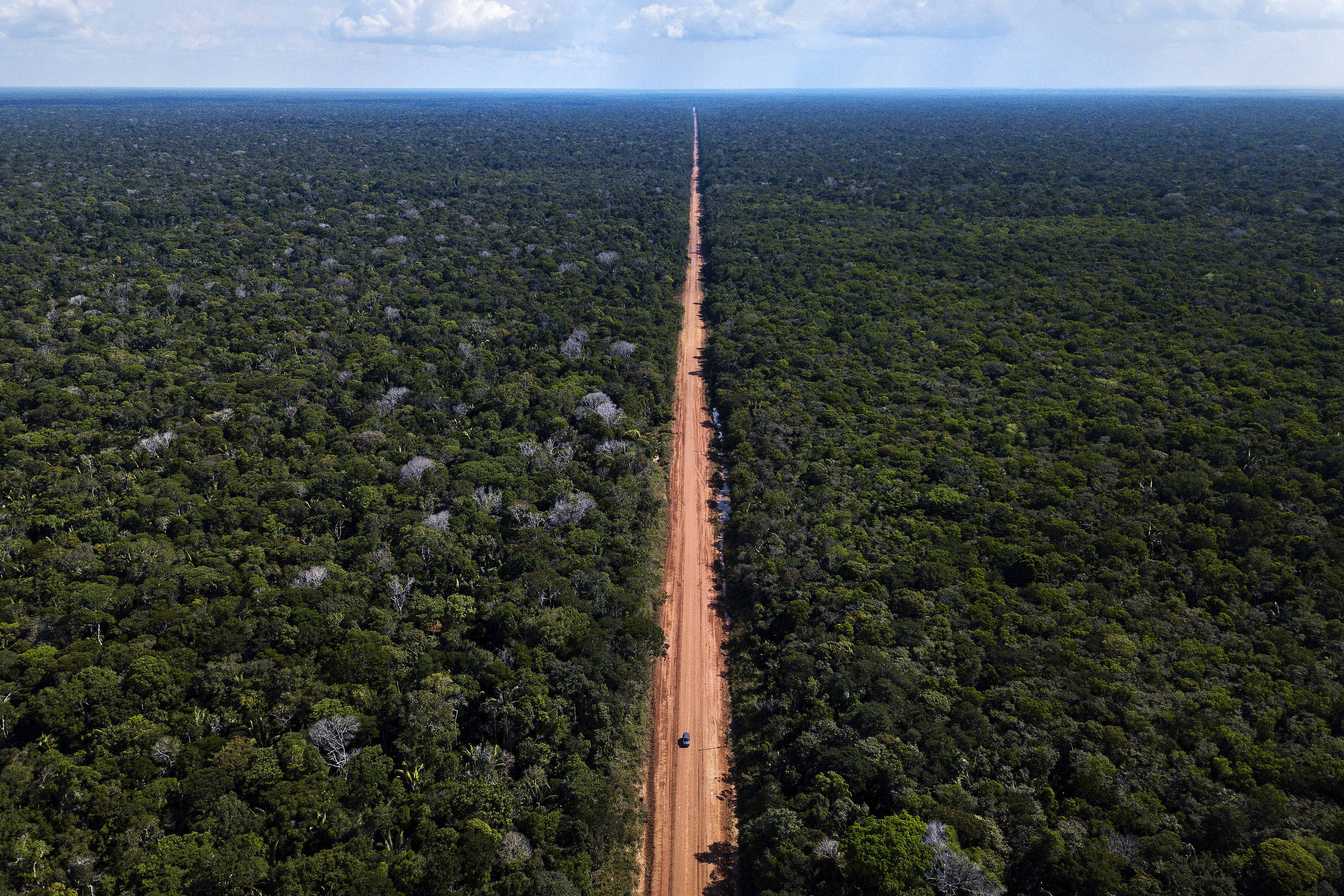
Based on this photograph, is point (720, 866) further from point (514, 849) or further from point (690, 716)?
point (514, 849)

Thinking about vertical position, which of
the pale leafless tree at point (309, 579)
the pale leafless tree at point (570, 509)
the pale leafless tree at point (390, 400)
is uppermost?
the pale leafless tree at point (390, 400)

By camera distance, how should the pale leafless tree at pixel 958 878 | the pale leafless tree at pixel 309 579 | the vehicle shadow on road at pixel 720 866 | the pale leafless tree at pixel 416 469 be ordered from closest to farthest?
the pale leafless tree at pixel 958 878 → the vehicle shadow on road at pixel 720 866 → the pale leafless tree at pixel 309 579 → the pale leafless tree at pixel 416 469

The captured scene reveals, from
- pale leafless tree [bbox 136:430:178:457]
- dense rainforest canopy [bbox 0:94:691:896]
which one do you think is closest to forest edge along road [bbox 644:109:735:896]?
dense rainforest canopy [bbox 0:94:691:896]

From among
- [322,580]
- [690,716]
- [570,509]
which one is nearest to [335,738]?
[322,580]

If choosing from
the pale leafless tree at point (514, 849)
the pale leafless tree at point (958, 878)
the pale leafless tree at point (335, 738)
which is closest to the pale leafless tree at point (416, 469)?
the pale leafless tree at point (335, 738)

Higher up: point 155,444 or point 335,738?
point 155,444

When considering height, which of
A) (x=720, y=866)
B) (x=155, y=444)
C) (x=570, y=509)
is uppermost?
(x=155, y=444)

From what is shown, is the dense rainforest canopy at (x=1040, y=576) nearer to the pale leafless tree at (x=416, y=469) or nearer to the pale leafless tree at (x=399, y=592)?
the pale leafless tree at (x=399, y=592)

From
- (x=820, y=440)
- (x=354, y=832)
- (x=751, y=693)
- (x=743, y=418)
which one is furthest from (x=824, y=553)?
(x=354, y=832)
